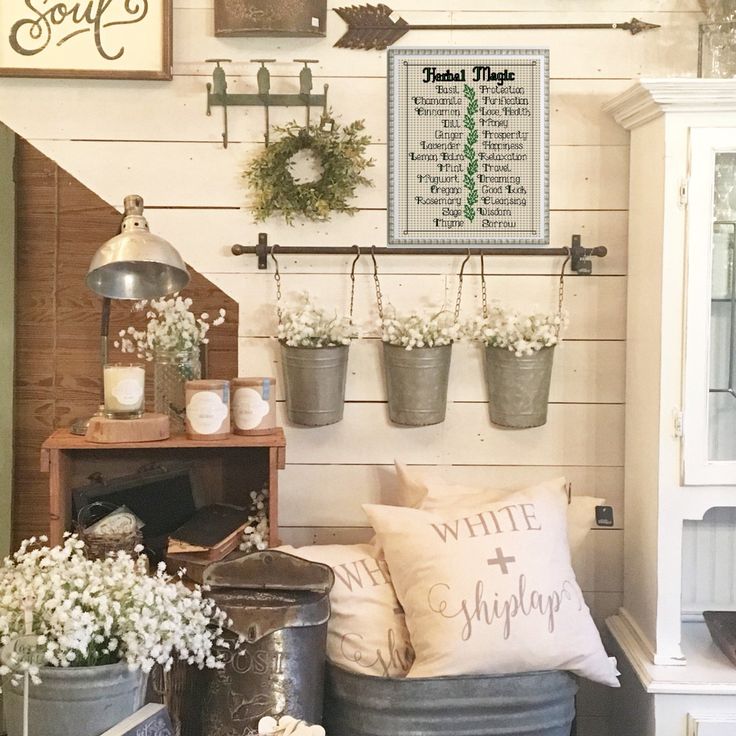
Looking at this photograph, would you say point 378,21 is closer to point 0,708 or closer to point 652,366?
point 652,366

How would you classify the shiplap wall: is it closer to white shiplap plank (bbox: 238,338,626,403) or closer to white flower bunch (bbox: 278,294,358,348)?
white shiplap plank (bbox: 238,338,626,403)

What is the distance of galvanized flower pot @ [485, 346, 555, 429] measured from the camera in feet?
7.52

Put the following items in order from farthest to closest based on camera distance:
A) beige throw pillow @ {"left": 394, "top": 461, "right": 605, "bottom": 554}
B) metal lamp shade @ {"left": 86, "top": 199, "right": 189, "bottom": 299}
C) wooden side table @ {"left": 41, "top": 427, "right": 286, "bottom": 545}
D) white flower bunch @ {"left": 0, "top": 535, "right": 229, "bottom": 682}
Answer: wooden side table @ {"left": 41, "top": 427, "right": 286, "bottom": 545} < beige throw pillow @ {"left": 394, "top": 461, "right": 605, "bottom": 554} < metal lamp shade @ {"left": 86, "top": 199, "right": 189, "bottom": 299} < white flower bunch @ {"left": 0, "top": 535, "right": 229, "bottom": 682}

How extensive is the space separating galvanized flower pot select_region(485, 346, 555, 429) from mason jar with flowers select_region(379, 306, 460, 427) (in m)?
0.11

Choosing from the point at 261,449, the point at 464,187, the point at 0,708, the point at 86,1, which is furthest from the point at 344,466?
the point at 86,1

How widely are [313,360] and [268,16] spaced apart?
0.81 meters

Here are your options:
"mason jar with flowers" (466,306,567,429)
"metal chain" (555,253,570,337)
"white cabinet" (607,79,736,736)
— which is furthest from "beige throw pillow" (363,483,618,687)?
"metal chain" (555,253,570,337)

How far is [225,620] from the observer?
1.90m

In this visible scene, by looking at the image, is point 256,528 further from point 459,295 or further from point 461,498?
point 459,295

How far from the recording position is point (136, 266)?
2172mm

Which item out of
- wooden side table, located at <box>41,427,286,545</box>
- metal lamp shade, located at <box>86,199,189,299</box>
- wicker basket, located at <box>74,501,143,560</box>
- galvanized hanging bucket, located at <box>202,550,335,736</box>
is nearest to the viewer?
galvanized hanging bucket, located at <box>202,550,335,736</box>

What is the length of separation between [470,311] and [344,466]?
1.61 feet

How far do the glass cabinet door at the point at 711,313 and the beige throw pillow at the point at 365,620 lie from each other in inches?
27.0

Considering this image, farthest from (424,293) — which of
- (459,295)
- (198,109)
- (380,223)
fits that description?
(198,109)
